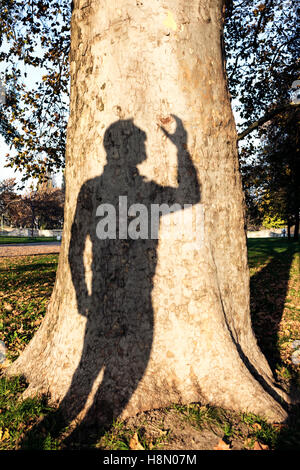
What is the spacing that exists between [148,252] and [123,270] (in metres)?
0.27

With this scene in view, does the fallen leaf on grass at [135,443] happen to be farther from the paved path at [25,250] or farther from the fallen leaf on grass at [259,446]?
the paved path at [25,250]

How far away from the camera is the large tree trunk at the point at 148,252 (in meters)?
2.52

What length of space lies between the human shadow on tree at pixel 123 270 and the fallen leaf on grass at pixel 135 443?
0.37 metres

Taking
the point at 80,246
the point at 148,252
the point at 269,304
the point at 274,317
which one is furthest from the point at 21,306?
the point at 269,304

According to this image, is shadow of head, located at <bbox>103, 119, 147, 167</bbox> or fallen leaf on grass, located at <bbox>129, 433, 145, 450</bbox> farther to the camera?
shadow of head, located at <bbox>103, 119, 147, 167</bbox>

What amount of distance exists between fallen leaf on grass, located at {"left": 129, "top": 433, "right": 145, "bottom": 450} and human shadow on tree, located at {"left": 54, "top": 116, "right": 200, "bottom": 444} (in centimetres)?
37

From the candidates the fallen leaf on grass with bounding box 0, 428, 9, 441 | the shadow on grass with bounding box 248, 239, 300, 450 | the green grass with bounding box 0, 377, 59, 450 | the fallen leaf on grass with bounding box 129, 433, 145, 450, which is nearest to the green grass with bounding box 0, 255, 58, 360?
the green grass with bounding box 0, 377, 59, 450

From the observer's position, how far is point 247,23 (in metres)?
9.24

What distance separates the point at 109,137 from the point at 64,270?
4.46 feet

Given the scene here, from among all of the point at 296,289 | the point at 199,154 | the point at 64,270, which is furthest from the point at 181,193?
the point at 296,289

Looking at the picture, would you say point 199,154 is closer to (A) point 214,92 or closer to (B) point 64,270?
(A) point 214,92

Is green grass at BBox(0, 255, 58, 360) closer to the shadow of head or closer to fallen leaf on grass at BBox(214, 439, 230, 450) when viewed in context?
fallen leaf on grass at BBox(214, 439, 230, 450)

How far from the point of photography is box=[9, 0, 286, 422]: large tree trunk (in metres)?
2.52

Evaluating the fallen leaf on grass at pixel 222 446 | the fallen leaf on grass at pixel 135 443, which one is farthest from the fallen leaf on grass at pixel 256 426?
the fallen leaf on grass at pixel 135 443
